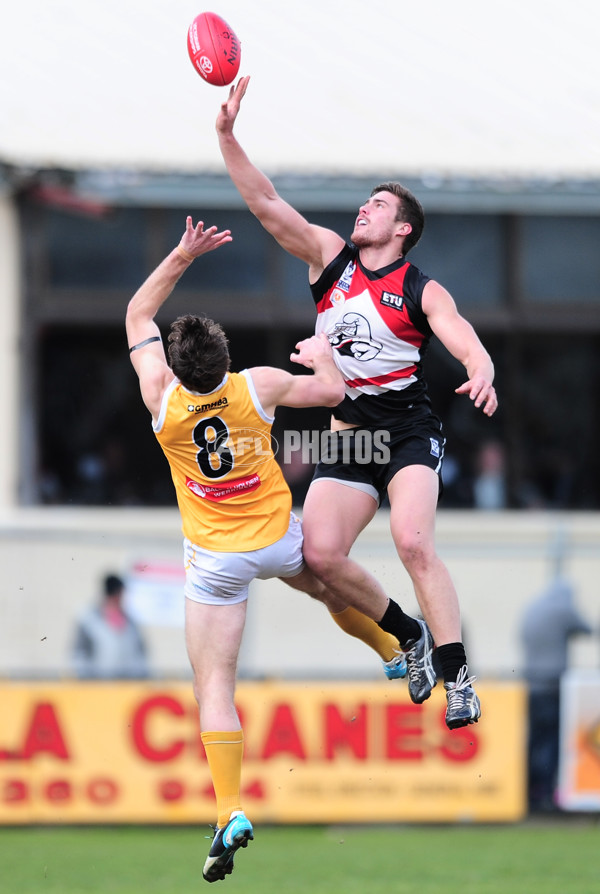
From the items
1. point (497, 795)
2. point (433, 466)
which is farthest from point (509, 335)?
point (433, 466)

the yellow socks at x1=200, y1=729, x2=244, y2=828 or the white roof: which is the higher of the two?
the white roof

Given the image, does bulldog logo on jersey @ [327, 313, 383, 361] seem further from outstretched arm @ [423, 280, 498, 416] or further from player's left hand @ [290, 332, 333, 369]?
outstretched arm @ [423, 280, 498, 416]

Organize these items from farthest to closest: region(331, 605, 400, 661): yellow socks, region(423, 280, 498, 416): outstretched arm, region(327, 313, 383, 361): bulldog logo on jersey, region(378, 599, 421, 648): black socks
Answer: region(331, 605, 400, 661): yellow socks
region(378, 599, 421, 648): black socks
region(327, 313, 383, 361): bulldog logo on jersey
region(423, 280, 498, 416): outstretched arm

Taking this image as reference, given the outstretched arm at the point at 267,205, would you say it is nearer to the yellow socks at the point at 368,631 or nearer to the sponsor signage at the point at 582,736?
the yellow socks at the point at 368,631

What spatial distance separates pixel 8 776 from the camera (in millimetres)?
11961

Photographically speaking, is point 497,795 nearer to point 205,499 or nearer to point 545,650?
point 545,650

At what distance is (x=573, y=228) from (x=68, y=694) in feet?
21.9

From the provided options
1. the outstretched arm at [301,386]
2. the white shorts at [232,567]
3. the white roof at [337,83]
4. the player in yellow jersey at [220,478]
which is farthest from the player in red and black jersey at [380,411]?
the white roof at [337,83]

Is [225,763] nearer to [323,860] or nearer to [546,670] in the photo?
[323,860]

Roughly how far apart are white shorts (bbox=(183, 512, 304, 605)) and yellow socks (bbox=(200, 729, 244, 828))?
63 cm

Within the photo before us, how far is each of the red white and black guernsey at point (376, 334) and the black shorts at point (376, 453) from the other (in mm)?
64

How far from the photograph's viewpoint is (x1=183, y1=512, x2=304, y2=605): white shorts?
6699mm

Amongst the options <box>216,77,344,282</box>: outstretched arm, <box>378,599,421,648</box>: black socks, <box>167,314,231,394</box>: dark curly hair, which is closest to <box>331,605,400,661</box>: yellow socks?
<box>378,599,421,648</box>: black socks

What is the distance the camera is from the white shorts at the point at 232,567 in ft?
22.0
